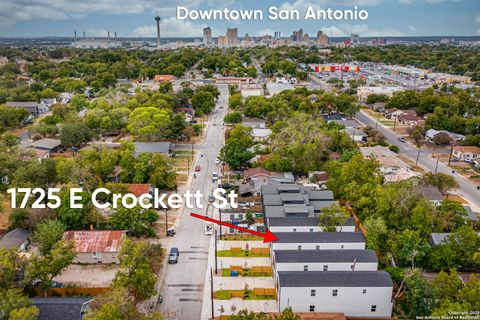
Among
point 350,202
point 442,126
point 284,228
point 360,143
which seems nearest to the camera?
point 284,228

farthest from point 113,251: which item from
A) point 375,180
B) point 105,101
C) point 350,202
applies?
point 105,101

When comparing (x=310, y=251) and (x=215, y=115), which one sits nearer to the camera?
(x=310, y=251)

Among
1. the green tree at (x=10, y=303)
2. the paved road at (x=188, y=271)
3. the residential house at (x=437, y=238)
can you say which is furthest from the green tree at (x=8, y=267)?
the residential house at (x=437, y=238)

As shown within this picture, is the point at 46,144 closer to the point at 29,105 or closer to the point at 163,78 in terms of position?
the point at 29,105

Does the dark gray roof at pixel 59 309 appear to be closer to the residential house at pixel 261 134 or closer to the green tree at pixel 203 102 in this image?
the residential house at pixel 261 134

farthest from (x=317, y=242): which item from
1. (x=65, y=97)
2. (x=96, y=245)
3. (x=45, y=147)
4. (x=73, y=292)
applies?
(x=65, y=97)

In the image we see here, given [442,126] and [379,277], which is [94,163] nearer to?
[379,277]

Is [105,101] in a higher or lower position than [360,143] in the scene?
higher
